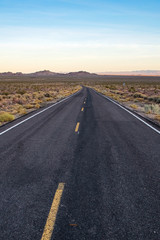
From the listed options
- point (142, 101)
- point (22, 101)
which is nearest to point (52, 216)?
point (22, 101)

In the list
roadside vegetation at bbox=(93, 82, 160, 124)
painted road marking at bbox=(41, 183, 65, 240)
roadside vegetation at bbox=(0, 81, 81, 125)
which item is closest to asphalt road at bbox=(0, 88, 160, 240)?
painted road marking at bbox=(41, 183, 65, 240)

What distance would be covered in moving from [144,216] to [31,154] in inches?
165

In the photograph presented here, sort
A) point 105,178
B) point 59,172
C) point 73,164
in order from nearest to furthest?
point 105,178 → point 59,172 → point 73,164

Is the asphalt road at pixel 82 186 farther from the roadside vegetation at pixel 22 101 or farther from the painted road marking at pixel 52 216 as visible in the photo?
the roadside vegetation at pixel 22 101

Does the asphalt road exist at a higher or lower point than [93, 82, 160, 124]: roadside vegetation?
lower

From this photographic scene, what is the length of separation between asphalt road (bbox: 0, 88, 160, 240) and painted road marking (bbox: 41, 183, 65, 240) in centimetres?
6

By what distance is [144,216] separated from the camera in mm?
3535

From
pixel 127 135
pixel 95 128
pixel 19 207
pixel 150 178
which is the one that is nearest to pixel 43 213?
pixel 19 207

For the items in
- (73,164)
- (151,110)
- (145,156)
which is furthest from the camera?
(151,110)

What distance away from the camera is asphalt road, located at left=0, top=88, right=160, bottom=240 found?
3248 mm

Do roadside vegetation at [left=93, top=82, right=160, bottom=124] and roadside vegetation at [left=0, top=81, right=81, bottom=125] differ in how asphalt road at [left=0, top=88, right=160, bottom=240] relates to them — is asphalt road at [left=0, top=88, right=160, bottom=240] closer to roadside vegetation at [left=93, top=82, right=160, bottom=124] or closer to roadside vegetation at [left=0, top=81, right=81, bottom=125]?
roadside vegetation at [left=93, top=82, right=160, bottom=124]

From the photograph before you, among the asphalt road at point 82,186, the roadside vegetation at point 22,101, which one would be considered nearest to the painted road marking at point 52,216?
the asphalt road at point 82,186

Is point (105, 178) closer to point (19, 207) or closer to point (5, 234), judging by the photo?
point (19, 207)

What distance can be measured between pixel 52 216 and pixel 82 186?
46.1 inches
